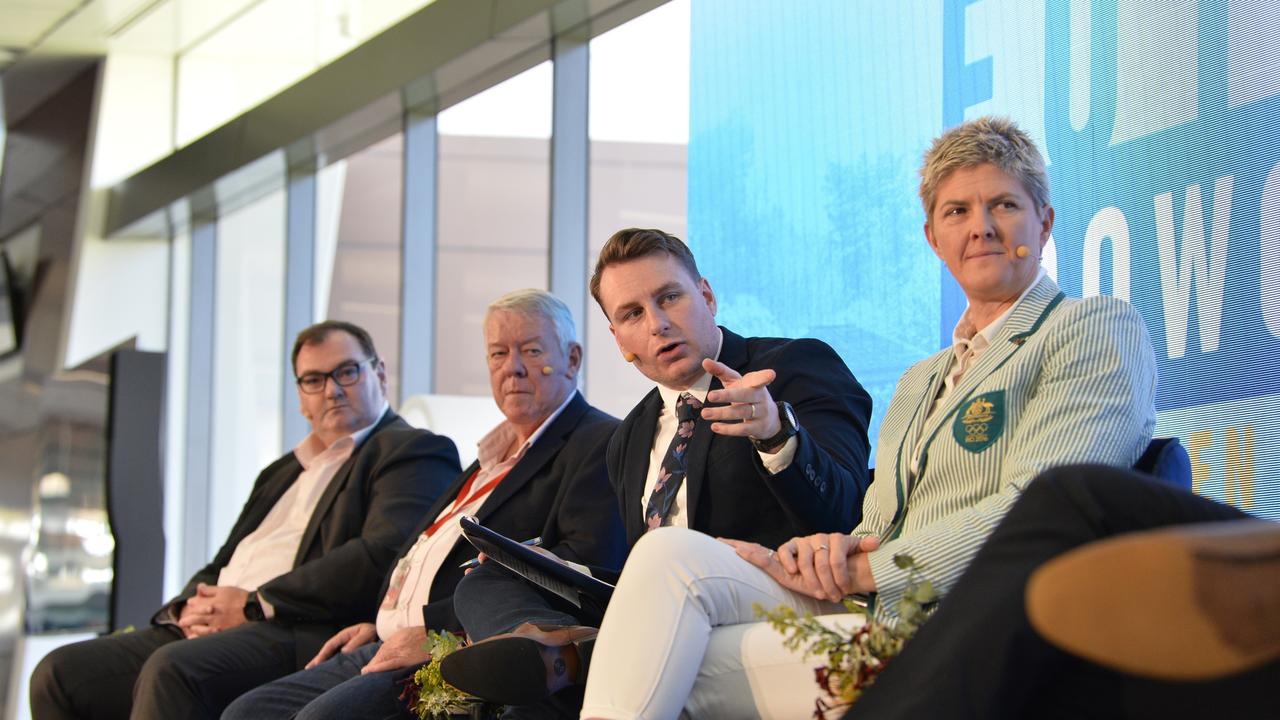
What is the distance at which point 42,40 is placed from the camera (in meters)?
8.66

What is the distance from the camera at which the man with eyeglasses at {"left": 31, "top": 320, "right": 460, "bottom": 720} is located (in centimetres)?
353

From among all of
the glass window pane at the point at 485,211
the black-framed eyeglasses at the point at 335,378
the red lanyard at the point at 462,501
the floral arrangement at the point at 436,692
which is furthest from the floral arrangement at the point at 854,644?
the glass window pane at the point at 485,211

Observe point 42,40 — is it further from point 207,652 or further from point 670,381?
point 670,381

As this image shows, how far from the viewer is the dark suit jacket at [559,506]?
3.08 metres

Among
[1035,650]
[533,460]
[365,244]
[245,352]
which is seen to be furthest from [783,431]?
[245,352]

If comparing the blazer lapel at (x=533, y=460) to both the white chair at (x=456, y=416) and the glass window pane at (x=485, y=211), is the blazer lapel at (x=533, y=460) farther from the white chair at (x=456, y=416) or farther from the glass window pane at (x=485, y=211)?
the glass window pane at (x=485, y=211)

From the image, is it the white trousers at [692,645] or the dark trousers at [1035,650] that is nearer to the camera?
the dark trousers at [1035,650]

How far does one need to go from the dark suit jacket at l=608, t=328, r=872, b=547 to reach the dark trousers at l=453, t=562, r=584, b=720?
0.24 m

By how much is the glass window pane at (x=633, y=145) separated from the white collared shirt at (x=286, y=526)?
4.20ft

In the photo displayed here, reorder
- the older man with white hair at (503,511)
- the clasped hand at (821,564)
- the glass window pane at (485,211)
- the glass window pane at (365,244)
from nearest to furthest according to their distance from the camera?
the clasped hand at (821,564) < the older man with white hair at (503,511) < the glass window pane at (485,211) < the glass window pane at (365,244)

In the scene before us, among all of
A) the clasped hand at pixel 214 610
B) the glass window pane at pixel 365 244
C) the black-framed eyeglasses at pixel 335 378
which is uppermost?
the glass window pane at pixel 365 244

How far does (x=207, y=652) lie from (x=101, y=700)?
734mm

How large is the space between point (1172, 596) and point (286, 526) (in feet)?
12.3

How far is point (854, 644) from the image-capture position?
1774 mm
